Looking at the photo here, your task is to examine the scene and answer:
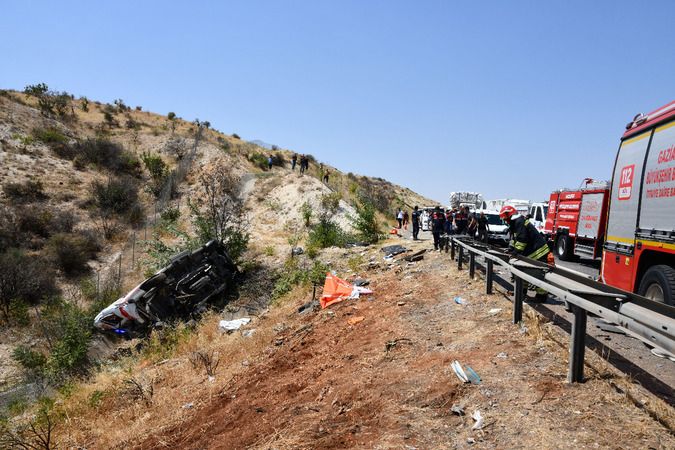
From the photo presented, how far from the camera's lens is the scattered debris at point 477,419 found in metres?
3.05

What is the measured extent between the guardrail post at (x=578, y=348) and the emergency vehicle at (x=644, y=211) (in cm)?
211

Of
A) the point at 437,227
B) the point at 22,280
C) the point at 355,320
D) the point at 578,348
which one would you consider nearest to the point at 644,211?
the point at 578,348

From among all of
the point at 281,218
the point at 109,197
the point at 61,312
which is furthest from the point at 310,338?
the point at 109,197

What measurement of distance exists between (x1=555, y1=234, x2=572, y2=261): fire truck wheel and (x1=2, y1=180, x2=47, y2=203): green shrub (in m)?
26.3

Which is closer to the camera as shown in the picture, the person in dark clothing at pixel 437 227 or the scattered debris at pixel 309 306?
the scattered debris at pixel 309 306

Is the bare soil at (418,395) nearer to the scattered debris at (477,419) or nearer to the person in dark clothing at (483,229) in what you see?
the scattered debris at (477,419)

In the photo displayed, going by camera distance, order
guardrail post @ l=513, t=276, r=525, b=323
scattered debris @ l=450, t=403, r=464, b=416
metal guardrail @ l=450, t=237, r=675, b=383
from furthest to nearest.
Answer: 1. guardrail post @ l=513, t=276, r=525, b=323
2. scattered debris @ l=450, t=403, r=464, b=416
3. metal guardrail @ l=450, t=237, r=675, b=383

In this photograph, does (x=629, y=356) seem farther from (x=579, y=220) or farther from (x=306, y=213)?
(x=306, y=213)

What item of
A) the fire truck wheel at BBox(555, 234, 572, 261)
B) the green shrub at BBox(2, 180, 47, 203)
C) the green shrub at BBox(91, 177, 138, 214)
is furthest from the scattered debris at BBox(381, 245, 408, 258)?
the green shrub at BBox(2, 180, 47, 203)

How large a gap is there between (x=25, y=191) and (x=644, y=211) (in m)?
27.1

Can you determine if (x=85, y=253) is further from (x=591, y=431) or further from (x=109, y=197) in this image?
(x=591, y=431)

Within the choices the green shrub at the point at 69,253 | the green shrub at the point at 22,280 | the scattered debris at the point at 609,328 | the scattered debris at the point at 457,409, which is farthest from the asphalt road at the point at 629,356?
the green shrub at the point at 69,253

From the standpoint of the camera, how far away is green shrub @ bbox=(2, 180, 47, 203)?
850 inches

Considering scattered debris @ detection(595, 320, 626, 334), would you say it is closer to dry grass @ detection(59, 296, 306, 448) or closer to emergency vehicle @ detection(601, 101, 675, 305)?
emergency vehicle @ detection(601, 101, 675, 305)
